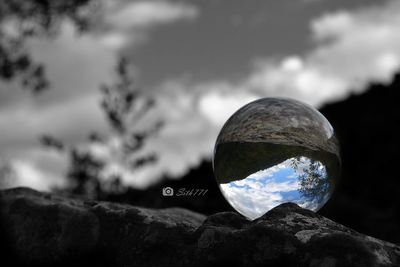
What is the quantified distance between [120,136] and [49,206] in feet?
40.2

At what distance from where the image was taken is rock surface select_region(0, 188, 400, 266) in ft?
10.4

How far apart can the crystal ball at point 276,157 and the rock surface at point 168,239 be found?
45 centimetres

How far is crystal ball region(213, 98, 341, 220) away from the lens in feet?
14.2

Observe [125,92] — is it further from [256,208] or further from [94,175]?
[256,208]

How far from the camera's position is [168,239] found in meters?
3.67

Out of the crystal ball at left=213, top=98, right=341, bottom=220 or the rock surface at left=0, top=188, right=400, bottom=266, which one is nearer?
the rock surface at left=0, top=188, right=400, bottom=266

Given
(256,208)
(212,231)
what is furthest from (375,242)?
(256,208)

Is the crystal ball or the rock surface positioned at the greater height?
the crystal ball

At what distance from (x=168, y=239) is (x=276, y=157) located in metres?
1.23

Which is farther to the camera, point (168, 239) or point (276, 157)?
point (276, 157)

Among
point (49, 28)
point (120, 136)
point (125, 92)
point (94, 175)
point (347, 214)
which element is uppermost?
point (49, 28)

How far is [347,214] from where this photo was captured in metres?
14.0

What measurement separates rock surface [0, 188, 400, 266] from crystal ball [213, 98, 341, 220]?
45 centimetres

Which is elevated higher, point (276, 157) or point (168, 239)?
Answer: point (276, 157)
